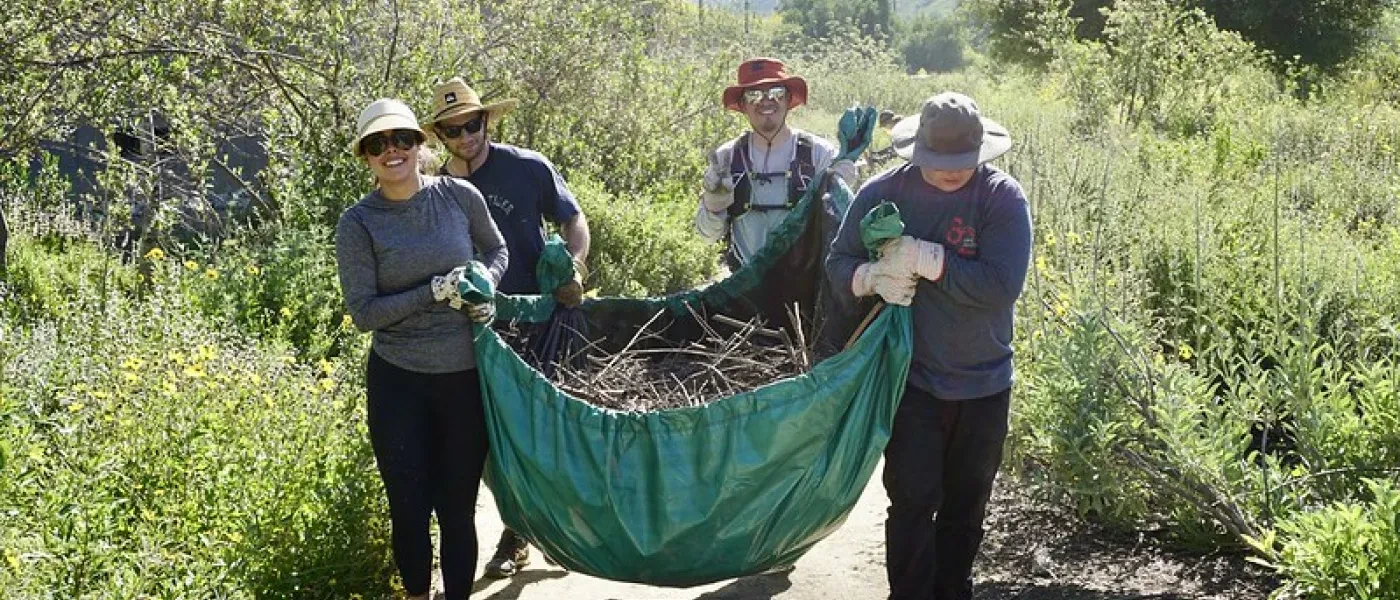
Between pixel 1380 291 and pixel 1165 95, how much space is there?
10423 millimetres

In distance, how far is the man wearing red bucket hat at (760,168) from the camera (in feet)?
17.6

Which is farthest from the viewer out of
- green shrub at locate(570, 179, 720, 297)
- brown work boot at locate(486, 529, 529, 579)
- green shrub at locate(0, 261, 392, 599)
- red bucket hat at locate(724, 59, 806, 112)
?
green shrub at locate(570, 179, 720, 297)

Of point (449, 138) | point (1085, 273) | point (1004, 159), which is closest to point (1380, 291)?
point (1085, 273)

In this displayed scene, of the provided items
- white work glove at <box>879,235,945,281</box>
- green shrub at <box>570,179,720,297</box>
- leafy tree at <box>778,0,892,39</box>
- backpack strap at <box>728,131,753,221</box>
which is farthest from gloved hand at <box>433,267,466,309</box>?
leafy tree at <box>778,0,892,39</box>

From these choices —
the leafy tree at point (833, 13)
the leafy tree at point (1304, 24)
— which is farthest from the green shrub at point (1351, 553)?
the leafy tree at point (833, 13)

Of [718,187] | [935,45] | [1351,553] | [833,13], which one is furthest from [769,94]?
[935,45]

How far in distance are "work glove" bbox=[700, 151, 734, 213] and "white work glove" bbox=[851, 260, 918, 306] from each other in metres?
1.60

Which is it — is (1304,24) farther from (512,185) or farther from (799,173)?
(512,185)

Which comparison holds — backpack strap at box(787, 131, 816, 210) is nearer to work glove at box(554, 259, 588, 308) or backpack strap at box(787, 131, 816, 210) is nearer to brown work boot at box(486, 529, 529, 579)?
work glove at box(554, 259, 588, 308)

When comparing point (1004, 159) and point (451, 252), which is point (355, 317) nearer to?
point (451, 252)

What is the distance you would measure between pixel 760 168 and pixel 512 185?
1125mm

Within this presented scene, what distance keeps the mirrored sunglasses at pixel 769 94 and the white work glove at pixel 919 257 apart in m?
1.77

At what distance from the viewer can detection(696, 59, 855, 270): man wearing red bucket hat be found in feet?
17.6

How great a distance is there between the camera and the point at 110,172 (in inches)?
288
